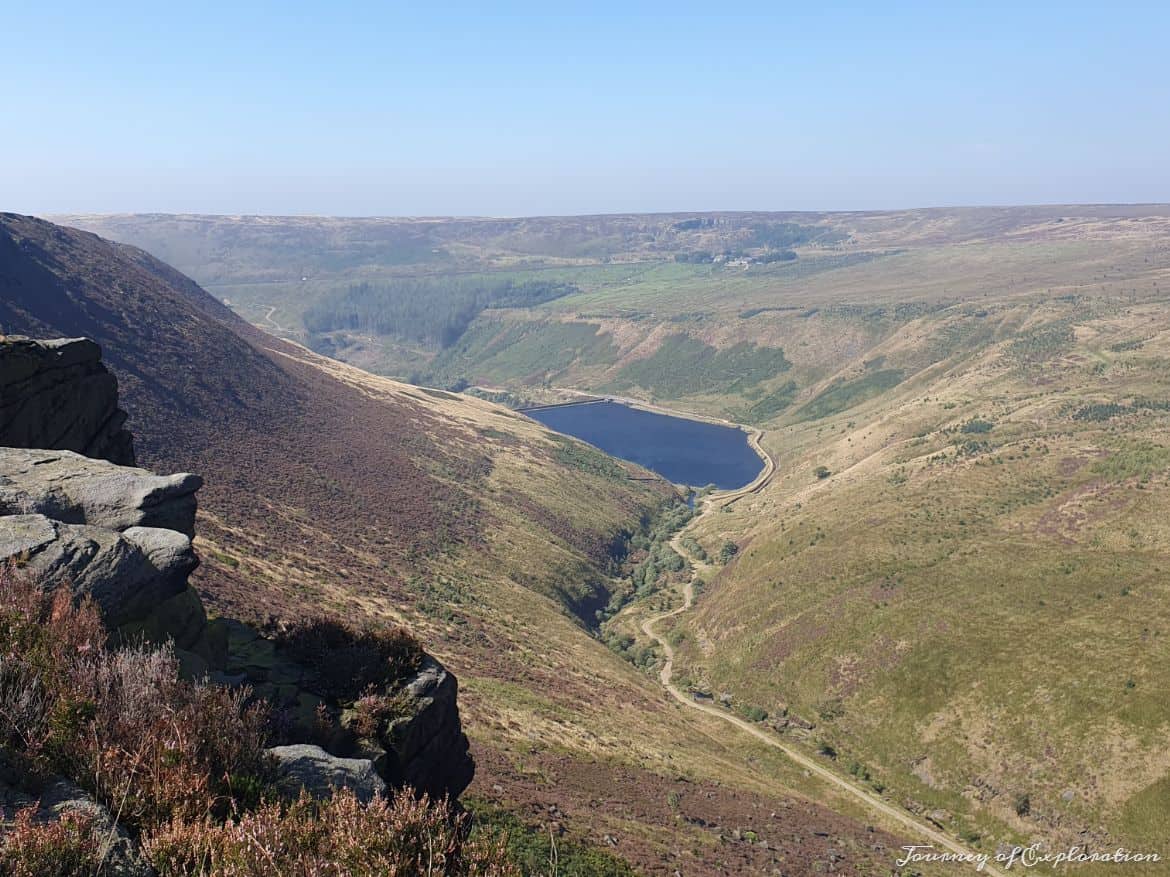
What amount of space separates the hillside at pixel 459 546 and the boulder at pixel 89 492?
1534cm

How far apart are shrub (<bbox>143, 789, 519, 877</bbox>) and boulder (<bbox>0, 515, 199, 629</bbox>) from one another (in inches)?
306

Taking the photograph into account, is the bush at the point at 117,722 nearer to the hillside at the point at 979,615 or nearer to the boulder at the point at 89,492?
the boulder at the point at 89,492

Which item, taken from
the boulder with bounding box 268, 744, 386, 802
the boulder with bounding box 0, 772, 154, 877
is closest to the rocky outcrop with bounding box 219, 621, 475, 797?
the boulder with bounding box 268, 744, 386, 802

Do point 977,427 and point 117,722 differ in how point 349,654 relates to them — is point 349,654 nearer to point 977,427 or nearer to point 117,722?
point 117,722

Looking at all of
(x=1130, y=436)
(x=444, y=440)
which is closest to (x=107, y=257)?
(x=444, y=440)

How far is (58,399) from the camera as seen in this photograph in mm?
24766

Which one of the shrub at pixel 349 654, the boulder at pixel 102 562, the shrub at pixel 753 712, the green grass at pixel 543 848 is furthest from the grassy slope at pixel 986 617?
the boulder at pixel 102 562

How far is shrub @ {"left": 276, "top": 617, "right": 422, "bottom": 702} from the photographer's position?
18.3 m

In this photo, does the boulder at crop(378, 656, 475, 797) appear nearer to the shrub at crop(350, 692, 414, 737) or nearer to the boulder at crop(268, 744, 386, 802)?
the shrub at crop(350, 692, 414, 737)

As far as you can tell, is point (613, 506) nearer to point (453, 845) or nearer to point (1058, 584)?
point (1058, 584)

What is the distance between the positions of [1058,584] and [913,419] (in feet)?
244

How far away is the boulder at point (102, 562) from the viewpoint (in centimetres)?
1434

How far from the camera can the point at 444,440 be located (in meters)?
117

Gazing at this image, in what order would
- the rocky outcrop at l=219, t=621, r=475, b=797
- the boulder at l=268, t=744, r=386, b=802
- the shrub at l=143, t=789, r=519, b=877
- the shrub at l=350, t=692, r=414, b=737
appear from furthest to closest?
1. the shrub at l=350, t=692, r=414, b=737
2. the rocky outcrop at l=219, t=621, r=475, b=797
3. the boulder at l=268, t=744, r=386, b=802
4. the shrub at l=143, t=789, r=519, b=877
